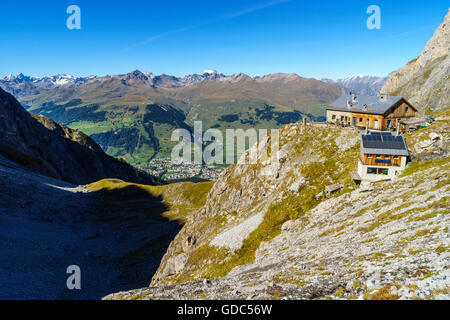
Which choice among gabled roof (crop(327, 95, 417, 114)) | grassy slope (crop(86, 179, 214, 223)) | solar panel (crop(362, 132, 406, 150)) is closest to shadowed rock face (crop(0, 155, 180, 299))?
grassy slope (crop(86, 179, 214, 223))

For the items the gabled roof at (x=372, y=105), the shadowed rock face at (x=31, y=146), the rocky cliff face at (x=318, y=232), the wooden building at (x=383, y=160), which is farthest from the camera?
the shadowed rock face at (x=31, y=146)

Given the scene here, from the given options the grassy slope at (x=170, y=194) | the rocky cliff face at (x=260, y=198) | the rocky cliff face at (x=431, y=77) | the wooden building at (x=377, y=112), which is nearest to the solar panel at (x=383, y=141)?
the rocky cliff face at (x=260, y=198)

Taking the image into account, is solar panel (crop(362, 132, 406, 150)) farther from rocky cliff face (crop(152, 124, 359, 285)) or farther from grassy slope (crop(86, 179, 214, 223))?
grassy slope (crop(86, 179, 214, 223))

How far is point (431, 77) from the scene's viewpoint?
458 ft

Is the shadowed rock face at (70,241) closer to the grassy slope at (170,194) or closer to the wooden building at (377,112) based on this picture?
the grassy slope at (170,194)

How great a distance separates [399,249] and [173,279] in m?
44.7

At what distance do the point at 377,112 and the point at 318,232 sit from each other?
35.2 meters

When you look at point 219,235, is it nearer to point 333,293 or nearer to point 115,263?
point 333,293

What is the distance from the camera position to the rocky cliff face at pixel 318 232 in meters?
16.2

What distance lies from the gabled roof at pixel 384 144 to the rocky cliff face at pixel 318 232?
9.34 feet

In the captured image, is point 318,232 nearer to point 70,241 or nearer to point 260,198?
point 260,198
